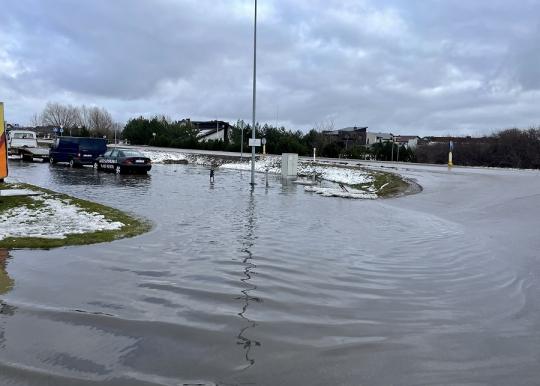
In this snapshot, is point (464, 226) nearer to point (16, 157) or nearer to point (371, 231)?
→ point (371, 231)

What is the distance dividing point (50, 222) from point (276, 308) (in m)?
7.19

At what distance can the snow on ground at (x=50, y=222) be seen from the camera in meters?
9.95

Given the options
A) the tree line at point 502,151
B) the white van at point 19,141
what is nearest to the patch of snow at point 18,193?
the white van at point 19,141

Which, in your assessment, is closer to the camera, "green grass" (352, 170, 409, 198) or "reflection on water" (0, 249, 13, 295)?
"reflection on water" (0, 249, 13, 295)

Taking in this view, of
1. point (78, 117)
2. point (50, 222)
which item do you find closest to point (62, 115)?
point (78, 117)

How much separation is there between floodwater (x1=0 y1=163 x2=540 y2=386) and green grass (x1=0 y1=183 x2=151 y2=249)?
15.9 inches

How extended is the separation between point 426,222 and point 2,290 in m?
10.7

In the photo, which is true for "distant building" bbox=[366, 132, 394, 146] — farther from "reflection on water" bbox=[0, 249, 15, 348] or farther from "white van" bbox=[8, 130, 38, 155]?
"reflection on water" bbox=[0, 249, 15, 348]

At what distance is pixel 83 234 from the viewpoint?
9.95 metres

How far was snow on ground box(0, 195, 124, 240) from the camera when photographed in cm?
995

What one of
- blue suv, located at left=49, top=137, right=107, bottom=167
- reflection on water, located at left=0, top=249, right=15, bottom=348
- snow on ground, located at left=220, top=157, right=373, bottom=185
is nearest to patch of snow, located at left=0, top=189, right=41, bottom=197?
reflection on water, located at left=0, top=249, right=15, bottom=348

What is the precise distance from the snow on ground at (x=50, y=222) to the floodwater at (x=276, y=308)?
1.28 metres

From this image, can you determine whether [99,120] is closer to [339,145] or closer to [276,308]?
[339,145]

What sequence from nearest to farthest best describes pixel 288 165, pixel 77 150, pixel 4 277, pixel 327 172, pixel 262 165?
pixel 4 277 < pixel 288 165 < pixel 327 172 < pixel 77 150 < pixel 262 165
